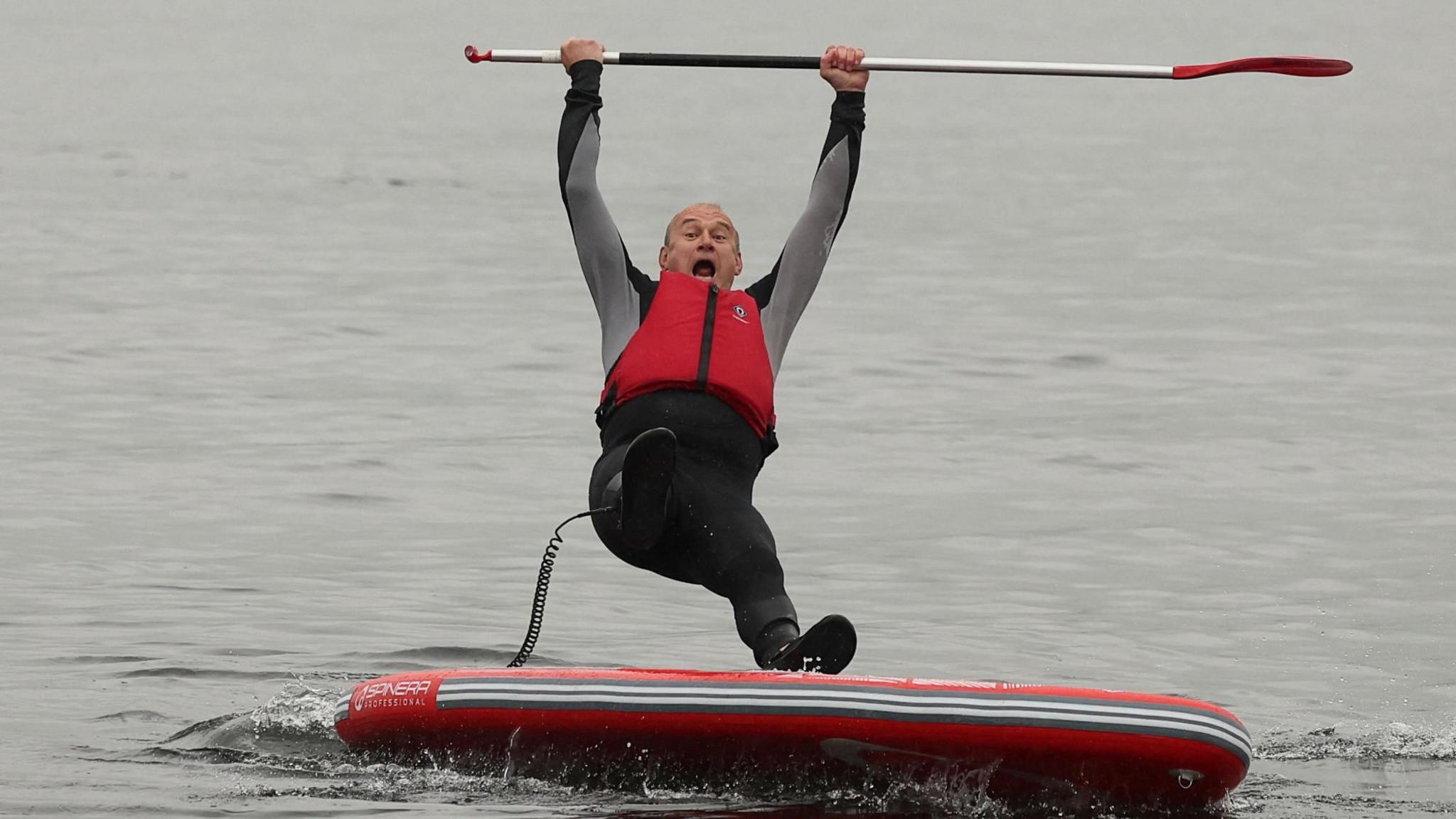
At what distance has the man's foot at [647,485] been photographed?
5.58 metres

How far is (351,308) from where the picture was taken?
16.0 meters

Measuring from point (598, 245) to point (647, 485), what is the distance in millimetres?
850

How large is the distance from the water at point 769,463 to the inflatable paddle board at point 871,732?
0.10 m

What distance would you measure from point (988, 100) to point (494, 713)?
30.5m

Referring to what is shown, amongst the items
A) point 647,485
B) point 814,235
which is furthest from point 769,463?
point 647,485

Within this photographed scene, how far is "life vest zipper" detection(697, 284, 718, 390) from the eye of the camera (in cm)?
604

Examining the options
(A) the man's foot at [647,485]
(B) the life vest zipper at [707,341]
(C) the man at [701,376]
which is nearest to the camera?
(A) the man's foot at [647,485]

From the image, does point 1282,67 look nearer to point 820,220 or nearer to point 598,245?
point 820,220

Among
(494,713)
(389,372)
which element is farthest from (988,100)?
(494,713)

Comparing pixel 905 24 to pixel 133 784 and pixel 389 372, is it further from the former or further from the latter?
pixel 133 784

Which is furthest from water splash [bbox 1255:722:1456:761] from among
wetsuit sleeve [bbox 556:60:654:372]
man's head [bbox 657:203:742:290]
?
wetsuit sleeve [bbox 556:60:654:372]

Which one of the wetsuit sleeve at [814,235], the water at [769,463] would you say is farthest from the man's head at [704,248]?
the water at [769,463]

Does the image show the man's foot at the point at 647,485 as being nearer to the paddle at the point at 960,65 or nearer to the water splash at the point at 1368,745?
the paddle at the point at 960,65

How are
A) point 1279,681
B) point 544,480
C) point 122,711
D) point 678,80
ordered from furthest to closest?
point 678,80 → point 544,480 → point 1279,681 → point 122,711
